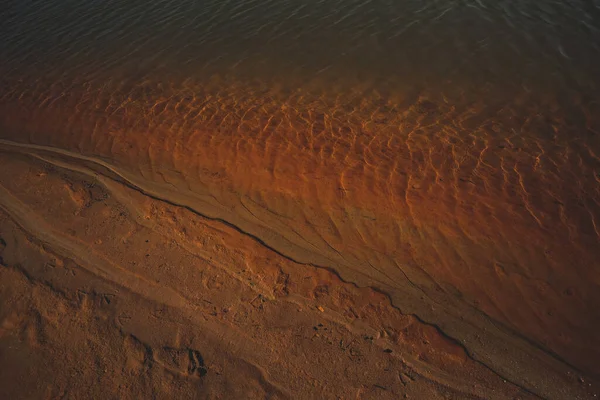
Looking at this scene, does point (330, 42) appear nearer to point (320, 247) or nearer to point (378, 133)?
point (378, 133)

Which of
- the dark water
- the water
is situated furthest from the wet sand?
the dark water

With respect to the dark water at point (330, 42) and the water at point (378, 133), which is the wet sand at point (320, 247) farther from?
the dark water at point (330, 42)

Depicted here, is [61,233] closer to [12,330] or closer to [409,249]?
[12,330]

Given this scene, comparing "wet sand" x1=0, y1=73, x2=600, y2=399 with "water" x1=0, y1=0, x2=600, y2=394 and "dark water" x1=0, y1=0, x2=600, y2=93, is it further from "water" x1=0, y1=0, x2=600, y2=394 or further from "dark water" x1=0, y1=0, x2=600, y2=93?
"dark water" x1=0, y1=0, x2=600, y2=93

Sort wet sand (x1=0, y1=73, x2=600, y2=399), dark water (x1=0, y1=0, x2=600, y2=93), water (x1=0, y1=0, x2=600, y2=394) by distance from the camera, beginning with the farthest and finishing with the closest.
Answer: dark water (x1=0, y1=0, x2=600, y2=93), water (x1=0, y1=0, x2=600, y2=394), wet sand (x1=0, y1=73, x2=600, y2=399)

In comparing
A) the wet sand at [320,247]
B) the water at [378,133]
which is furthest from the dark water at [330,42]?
the wet sand at [320,247]
